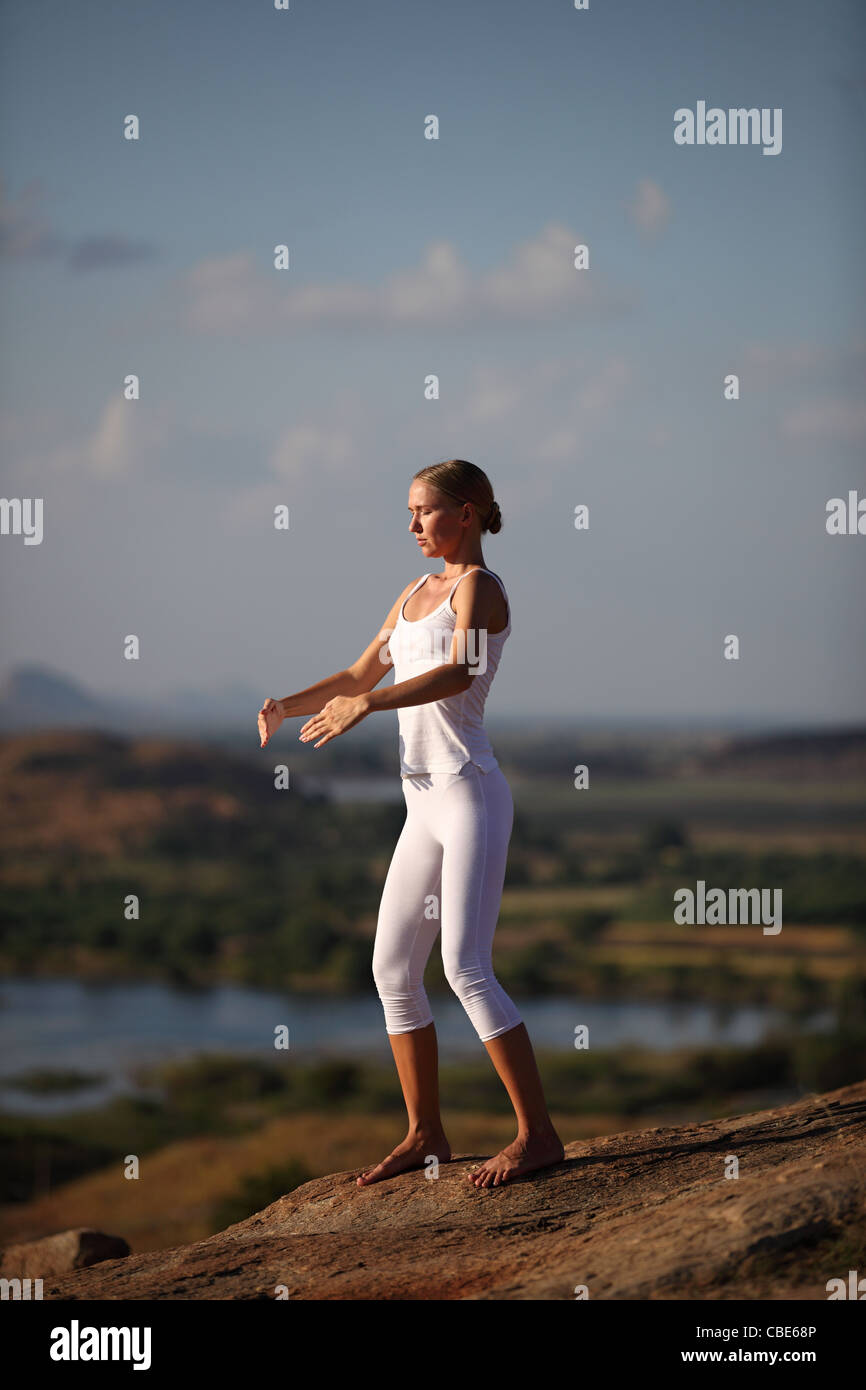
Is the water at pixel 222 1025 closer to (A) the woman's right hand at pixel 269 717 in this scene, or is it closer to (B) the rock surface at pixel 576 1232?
(B) the rock surface at pixel 576 1232

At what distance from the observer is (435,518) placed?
465 cm

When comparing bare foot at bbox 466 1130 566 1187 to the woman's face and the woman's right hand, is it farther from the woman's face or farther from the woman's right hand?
the woman's face

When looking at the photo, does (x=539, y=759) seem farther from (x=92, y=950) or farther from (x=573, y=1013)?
(x=92, y=950)

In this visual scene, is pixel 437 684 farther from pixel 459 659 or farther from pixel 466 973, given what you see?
pixel 466 973

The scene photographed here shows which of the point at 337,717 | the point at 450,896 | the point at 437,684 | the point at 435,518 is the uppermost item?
the point at 435,518

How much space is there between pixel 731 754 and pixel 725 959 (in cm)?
1159

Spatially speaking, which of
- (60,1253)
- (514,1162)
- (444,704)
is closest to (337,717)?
(444,704)

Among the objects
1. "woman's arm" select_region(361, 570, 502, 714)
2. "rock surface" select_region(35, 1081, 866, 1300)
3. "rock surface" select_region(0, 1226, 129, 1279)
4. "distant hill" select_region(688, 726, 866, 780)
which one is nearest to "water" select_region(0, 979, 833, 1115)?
"distant hill" select_region(688, 726, 866, 780)

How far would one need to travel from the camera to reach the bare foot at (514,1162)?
4750 millimetres

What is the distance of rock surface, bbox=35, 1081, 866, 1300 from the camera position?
381 centimetres

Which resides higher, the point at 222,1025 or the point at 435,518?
the point at 435,518

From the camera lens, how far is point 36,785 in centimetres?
7075

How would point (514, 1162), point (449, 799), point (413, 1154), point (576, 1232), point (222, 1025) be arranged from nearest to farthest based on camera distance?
point (576, 1232), point (449, 799), point (514, 1162), point (413, 1154), point (222, 1025)

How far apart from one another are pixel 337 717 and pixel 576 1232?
187 centimetres
